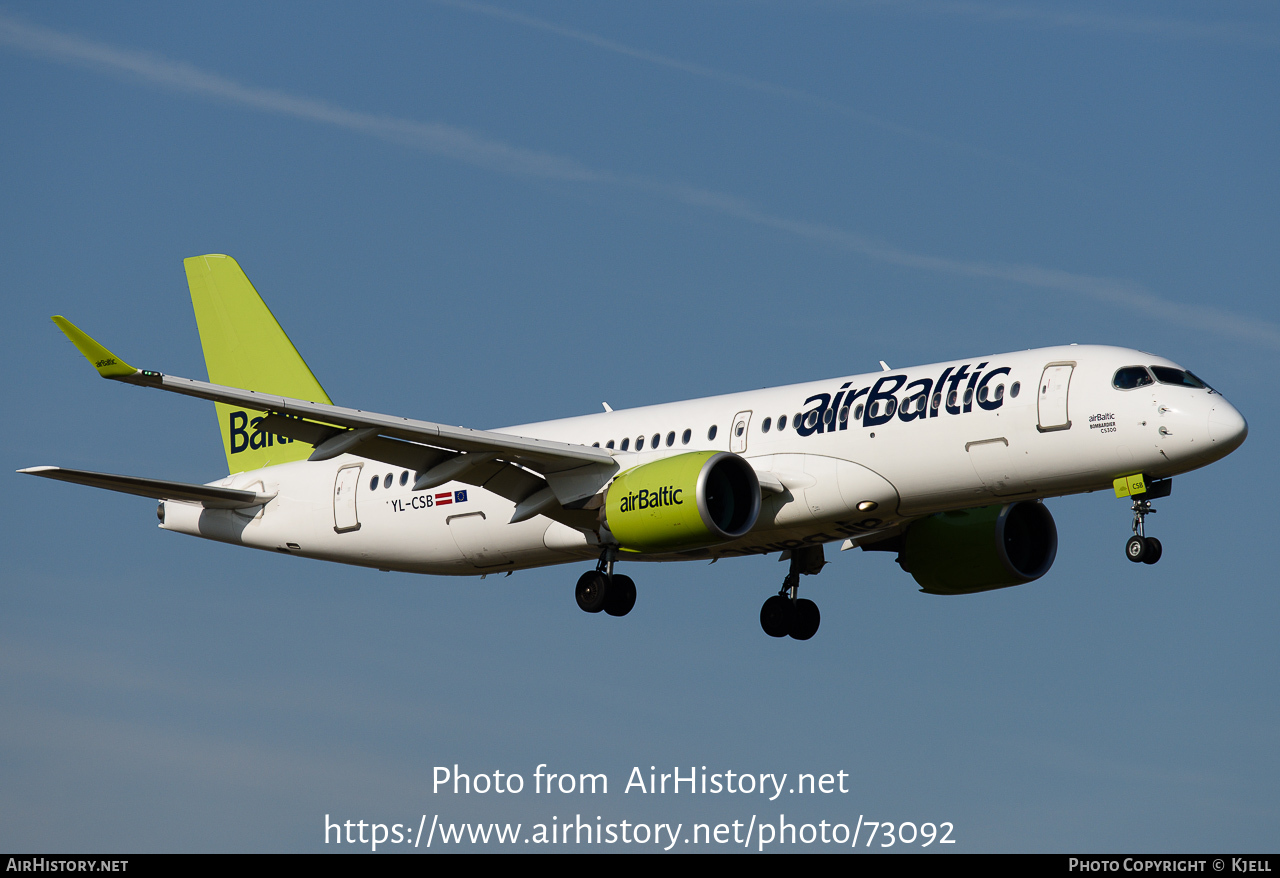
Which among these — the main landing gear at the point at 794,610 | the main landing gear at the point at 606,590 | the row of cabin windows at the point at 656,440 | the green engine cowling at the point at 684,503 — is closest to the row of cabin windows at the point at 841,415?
the row of cabin windows at the point at 656,440

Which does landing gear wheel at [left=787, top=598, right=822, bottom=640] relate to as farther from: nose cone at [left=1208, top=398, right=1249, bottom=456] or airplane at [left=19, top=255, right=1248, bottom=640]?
nose cone at [left=1208, top=398, right=1249, bottom=456]

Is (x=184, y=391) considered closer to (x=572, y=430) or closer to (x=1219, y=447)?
(x=572, y=430)

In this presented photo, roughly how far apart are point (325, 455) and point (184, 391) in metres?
3.70

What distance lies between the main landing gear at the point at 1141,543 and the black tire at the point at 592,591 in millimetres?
11879

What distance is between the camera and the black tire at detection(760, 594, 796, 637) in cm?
4369

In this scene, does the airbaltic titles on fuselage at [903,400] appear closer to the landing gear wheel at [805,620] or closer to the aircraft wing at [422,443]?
the aircraft wing at [422,443]

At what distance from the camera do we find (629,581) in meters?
41.8

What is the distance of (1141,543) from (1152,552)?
0.93ft

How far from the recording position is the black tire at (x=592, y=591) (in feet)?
134

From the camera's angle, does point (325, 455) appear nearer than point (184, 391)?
No

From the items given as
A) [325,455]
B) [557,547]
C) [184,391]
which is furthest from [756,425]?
[184,391]

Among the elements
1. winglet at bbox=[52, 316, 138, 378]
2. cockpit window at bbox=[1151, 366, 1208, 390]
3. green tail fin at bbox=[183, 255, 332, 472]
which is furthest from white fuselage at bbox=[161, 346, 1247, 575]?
winglet at bbox=[52, 316, 138, 378]

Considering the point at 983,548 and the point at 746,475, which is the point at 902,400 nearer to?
the point at 746,475

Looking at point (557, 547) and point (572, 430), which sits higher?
point (572, 430)
